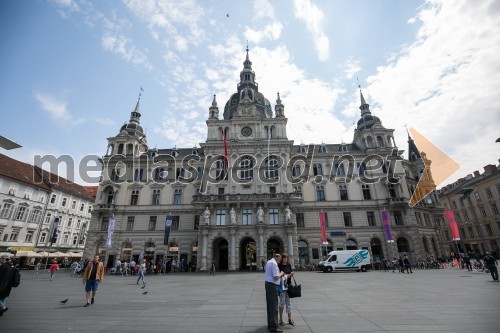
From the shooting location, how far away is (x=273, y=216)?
37406 mm

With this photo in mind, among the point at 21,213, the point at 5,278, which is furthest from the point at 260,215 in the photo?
the point at 21,213

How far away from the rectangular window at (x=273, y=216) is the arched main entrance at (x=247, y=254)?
14.2 ft

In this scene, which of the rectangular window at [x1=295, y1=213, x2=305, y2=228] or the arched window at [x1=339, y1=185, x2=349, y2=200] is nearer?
the rectangular window at [x1=295, y1=213, x2=305, y2=228]

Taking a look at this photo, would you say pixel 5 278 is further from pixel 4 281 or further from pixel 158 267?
pixel 158 267

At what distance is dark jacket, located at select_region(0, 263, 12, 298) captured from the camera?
323 inches

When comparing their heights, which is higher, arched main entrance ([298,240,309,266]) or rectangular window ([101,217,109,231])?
rectangular window ([101,217,109,231])

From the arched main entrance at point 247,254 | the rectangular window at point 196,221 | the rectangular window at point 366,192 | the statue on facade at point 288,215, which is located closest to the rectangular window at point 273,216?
the statue on facade at point 288,215

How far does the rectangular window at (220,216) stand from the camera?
37.3 m

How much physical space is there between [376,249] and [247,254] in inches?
804

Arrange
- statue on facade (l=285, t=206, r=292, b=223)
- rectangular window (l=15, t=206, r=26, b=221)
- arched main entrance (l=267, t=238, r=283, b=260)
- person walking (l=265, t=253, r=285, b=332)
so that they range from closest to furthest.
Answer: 1. person walking (l=265, t=253, r=285, b=332)
2. statue on facade (l=285, t=206, r=292, b=223)
3. arched main entrance (l=267, t=238, r=283, b=260)
4. rectangular window (l=15, t=206, r=26, b=221)

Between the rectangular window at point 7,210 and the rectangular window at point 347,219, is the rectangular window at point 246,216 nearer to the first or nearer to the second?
the rectangular window at point 347,219

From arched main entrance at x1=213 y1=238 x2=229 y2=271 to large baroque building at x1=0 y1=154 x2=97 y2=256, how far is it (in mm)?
23141

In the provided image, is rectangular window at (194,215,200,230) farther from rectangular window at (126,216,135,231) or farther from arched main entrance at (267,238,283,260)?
arched main entrance at (267,238,283,260)

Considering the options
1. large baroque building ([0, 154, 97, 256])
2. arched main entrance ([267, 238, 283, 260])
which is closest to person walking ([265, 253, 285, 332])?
arched main entrance ([267, 238, 283, 260])
